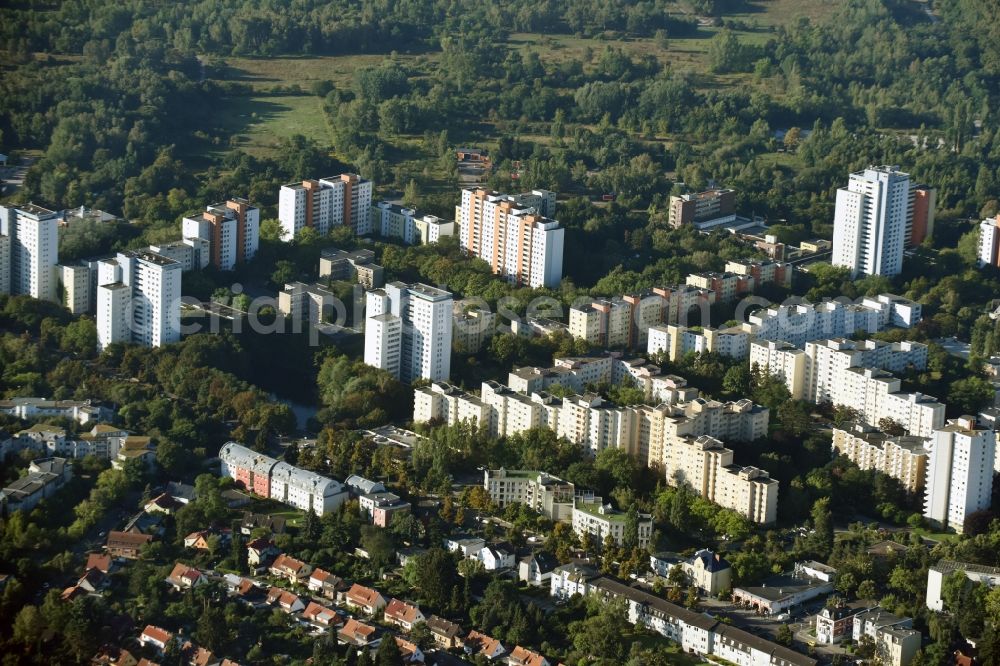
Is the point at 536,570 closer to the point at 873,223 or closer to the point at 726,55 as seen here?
the point at 873,223

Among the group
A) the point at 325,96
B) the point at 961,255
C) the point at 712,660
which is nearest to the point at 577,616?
the point at 712,660

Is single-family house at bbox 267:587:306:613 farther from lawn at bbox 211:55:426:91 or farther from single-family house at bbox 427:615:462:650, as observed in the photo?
lawn at bbox 211:55:426:91

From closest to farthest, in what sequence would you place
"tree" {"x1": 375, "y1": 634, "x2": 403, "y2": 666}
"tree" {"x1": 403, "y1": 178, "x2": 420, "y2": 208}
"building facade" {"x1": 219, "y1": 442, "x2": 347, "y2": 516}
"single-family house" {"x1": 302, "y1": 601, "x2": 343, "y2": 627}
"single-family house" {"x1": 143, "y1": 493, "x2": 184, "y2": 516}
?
"tree" {"x1": 375, "y1": 634, "x2": 403, "y2": 666}
"single-family house" {"x1": 302, "y1": 601, "x2": 343, "y2": 627}
"single-family house" {"x1": 143, "y1": 493, "x2": 184, "y2": 516}
"building facade" {"x1": 219, "y1": 442, "x2": 347, "y2": 516}
"tree" {"x1": 403, "y1": 178, "x2": 420, "y2": 208}

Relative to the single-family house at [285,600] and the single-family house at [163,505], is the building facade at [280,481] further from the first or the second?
the single-family house at [285,600]

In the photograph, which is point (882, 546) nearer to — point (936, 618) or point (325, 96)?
point (936, 618)

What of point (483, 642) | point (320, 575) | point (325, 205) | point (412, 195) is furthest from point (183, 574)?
point (412, 195)

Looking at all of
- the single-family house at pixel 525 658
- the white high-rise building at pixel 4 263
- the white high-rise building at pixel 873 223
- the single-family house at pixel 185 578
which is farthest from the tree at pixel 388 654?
the white high-rise building at pixel 873 223

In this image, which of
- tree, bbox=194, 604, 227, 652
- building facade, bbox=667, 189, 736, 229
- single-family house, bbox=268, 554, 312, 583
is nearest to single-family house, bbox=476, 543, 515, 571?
single-family house, bbox=268, 554, 312, 583
